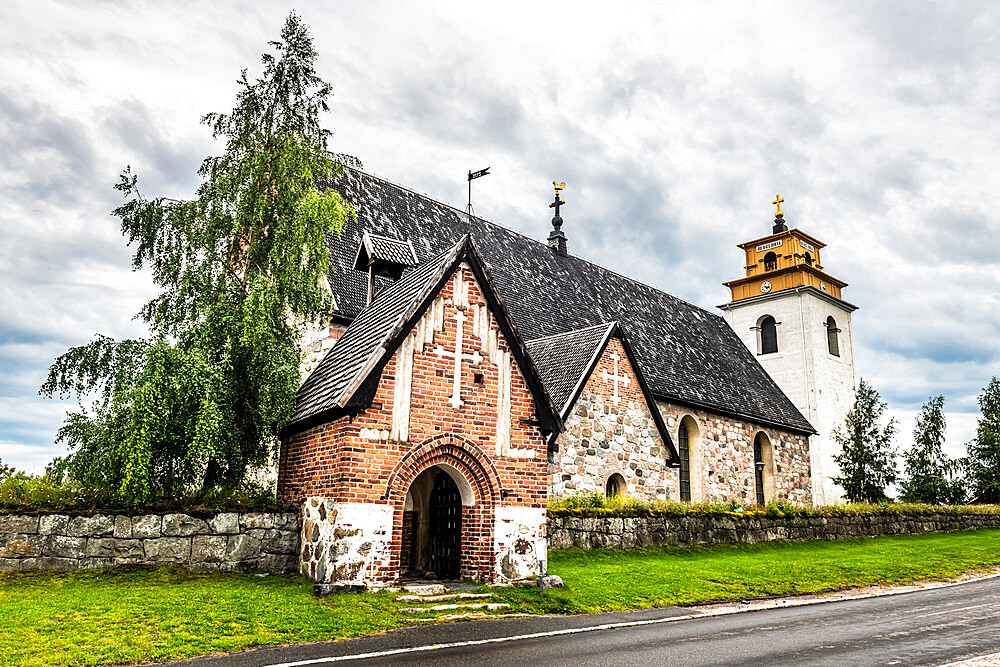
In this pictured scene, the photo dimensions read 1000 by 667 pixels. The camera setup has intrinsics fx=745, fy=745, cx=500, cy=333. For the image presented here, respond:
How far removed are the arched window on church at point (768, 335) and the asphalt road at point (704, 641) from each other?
90.2ft

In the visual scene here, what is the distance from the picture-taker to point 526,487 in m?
12.3

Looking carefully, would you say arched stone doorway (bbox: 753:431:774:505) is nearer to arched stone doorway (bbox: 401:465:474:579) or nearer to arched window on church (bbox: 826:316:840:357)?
arched window on church (bbox: 826:316:840:357)

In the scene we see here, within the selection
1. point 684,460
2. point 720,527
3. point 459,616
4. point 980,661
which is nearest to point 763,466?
point 684,460

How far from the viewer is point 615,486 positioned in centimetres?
1938

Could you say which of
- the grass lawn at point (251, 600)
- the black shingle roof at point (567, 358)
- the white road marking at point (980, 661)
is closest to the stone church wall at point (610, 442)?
the black shingle roof at point (567, 358)

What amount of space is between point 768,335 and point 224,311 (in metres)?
31.6

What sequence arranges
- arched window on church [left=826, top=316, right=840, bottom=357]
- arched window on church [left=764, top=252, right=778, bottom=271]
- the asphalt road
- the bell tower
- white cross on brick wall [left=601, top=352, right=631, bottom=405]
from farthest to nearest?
1. arched window on church [left=764, top=252, right=778, bottom=271]
2. arched window on church [left=826, top=316, right=840, bottom=357]
3. the bell tower
4. white cross on brick wall [left=601, top=352, right=631, bottom=405]
5. the asphalt road

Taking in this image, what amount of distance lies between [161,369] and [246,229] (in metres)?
3.60

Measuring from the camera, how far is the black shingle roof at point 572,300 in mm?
21750

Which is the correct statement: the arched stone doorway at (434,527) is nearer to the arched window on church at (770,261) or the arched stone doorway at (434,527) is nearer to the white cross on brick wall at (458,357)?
the white cross on brick wall at (458,357)

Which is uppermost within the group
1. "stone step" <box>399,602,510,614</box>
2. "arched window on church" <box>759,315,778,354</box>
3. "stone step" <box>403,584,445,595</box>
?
"arched window on church" <box>759,315,778,354</box>

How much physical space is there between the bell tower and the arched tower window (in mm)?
17920

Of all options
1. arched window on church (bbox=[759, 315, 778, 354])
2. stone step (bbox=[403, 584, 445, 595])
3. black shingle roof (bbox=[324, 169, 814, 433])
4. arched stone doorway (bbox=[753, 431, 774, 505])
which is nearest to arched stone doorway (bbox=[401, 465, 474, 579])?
stone step (bbox=[403, 584, 445, 595])

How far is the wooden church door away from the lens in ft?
42.2
